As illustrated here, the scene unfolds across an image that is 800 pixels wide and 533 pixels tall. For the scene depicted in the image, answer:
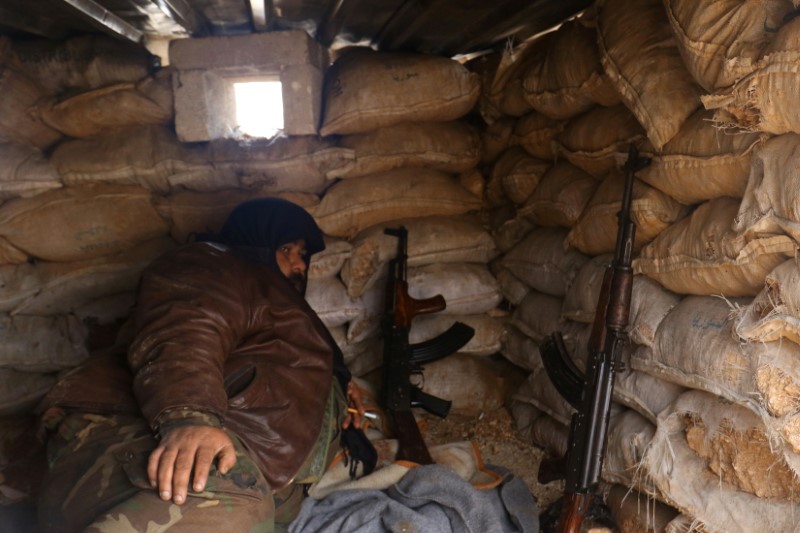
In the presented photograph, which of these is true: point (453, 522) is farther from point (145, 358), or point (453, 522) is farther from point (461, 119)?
point (461, 119)

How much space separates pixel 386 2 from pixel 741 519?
8.40 ft

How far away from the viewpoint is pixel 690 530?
2094 mm

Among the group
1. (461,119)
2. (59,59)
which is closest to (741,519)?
(461,119)

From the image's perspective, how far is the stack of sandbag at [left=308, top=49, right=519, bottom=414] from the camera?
359 centimetres

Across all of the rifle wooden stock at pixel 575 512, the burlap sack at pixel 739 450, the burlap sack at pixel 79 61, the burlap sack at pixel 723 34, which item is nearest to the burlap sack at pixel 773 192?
the burlap sack at pixel 723 34

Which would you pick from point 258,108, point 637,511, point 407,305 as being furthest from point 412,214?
point 637,511

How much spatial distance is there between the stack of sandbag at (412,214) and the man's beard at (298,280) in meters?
0.53

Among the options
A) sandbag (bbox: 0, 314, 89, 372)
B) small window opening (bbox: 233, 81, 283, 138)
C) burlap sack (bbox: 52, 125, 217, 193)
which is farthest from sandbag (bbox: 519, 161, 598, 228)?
sandbag (bbox: 0, 314, 89, 372)

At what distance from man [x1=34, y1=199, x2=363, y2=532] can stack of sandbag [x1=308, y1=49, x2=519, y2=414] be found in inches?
28.6

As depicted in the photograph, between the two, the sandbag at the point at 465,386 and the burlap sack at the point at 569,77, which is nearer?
the burlap sack at the point at 569,77

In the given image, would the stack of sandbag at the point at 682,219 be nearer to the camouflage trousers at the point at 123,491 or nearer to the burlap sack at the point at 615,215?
the burlap sack at the point at 615,215

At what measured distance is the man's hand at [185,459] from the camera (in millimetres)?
1731

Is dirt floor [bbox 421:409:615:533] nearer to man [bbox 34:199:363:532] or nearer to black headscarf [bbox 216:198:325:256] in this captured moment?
man [bbox 34:199:363:532]

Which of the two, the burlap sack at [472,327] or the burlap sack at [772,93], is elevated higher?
the burlap sack at [772,93]
